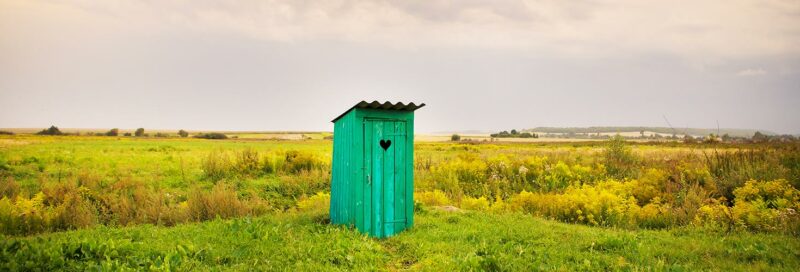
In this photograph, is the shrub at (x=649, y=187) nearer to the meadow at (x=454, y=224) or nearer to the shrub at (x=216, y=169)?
the meadow at (x=454, y=224)

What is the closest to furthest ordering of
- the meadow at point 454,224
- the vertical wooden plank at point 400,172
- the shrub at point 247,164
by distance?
the meadow at point 454,224 < the vertical wooden plank at point 400,172 < the shrub at point 247,164

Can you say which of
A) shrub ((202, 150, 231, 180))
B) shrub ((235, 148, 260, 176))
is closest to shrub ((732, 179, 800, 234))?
shrub ((235, 148, 260, 176))

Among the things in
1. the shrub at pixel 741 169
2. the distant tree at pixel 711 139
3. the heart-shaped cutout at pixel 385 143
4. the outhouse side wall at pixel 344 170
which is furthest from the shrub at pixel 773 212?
the distant tree at pixel 711 139

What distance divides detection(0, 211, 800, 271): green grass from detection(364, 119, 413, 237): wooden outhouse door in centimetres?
33

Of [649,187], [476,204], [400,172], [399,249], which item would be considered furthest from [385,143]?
[649,187]

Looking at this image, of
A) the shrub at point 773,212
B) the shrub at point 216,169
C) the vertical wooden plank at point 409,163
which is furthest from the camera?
the shrub at point 216,169

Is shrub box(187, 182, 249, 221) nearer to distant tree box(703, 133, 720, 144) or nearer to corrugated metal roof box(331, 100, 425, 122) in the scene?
corrugated metal roof box(331, 100, 425, 122)

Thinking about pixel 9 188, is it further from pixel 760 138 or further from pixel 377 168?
pixel 760 138

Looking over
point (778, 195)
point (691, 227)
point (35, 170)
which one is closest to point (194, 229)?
point (691, 227)

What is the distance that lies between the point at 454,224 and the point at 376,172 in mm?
2078

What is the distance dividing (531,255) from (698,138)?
30.6 metres

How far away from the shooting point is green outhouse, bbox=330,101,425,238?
830 cm

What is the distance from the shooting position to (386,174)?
28.0ft

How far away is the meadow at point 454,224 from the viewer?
6.63 m
